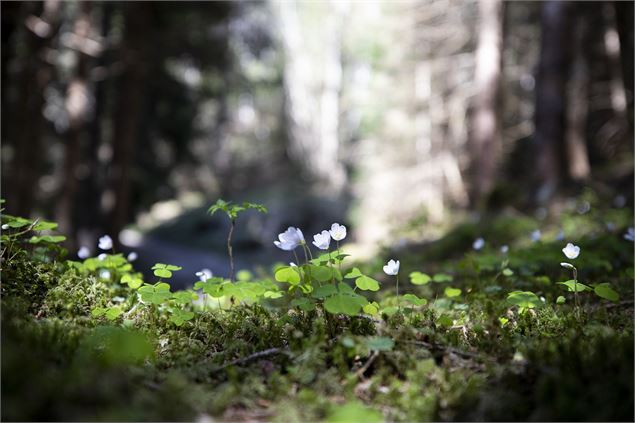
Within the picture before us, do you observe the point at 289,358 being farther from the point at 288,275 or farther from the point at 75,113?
the point at 75,113

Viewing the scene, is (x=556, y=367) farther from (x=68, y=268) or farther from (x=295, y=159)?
(x=295, y=159)

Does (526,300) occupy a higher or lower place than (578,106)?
lower

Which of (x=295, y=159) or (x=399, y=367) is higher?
(x=295, y=159)

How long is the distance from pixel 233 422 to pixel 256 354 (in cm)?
47

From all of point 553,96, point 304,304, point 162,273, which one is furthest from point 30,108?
point 553,96

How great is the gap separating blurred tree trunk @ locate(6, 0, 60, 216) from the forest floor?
7036 mm

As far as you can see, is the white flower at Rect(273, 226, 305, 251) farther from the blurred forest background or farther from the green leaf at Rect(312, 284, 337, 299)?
the blurred forest background

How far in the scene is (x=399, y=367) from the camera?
1.88 meters

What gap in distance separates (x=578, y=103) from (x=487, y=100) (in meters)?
4.50

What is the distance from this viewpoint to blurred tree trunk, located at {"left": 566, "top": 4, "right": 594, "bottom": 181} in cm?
1027

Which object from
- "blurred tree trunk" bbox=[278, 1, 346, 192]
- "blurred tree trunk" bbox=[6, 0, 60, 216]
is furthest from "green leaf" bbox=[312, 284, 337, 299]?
"blurred tree trunk" bbox=[278, 1, 346, 192]

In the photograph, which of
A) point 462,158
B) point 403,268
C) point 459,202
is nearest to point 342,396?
point 403,268

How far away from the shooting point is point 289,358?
6.50 ft

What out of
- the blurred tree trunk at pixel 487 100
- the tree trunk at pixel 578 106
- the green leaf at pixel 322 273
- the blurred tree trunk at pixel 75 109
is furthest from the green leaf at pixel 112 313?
the tree trunk at pixel 578 106
